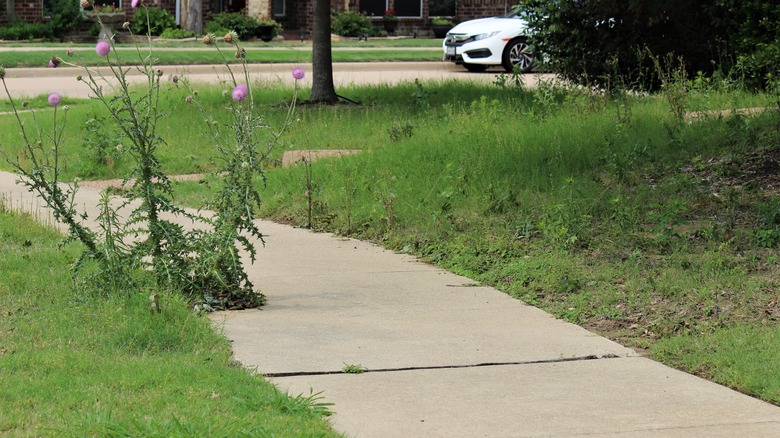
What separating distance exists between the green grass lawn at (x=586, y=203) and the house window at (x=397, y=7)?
2502 centimetres

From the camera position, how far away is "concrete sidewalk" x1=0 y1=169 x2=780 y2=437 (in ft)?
16.1

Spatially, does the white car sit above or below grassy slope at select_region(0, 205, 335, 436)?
above

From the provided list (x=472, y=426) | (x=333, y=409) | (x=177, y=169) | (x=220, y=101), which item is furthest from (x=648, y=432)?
(x=220, y=101)

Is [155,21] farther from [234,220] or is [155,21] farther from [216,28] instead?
[234,220]

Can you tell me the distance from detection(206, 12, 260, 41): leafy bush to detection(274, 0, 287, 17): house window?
9.15 ft

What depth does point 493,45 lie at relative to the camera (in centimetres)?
2464

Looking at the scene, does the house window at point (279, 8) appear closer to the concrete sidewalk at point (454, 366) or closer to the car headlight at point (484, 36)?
the car headlight at point (484, 36)

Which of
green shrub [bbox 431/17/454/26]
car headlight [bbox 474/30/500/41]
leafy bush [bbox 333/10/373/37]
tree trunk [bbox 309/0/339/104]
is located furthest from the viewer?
green shrub [bbox 431/17/454/26]

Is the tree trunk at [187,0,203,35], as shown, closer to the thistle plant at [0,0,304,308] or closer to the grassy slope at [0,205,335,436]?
the thistle plant at [0,0,304,308]

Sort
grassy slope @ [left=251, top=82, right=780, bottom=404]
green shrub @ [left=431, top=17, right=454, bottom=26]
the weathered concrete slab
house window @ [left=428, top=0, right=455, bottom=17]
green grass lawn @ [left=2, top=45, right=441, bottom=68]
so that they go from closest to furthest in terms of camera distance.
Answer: the weathered concrete slab → grassy slope @ [left=251, top=82, right=780, bottom=404] → green grass lawn @ [left=2, top=45, right=441, bottom=68] → green shrub @ [left=431, top=17, right=454, bottom=26] → house window @ [left=428, top=0, right=455, bottom=17]

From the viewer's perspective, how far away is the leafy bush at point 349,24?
36.2 m

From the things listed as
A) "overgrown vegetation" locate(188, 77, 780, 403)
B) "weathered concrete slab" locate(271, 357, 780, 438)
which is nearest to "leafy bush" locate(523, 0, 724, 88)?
"overgrown vegetation" locate(188, 77, 780, 403)

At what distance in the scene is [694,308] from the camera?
A: 678cm

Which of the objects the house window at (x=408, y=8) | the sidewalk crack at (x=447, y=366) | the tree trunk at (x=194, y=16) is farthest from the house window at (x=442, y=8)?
the sidewalk crack at (x=447, y=366)
